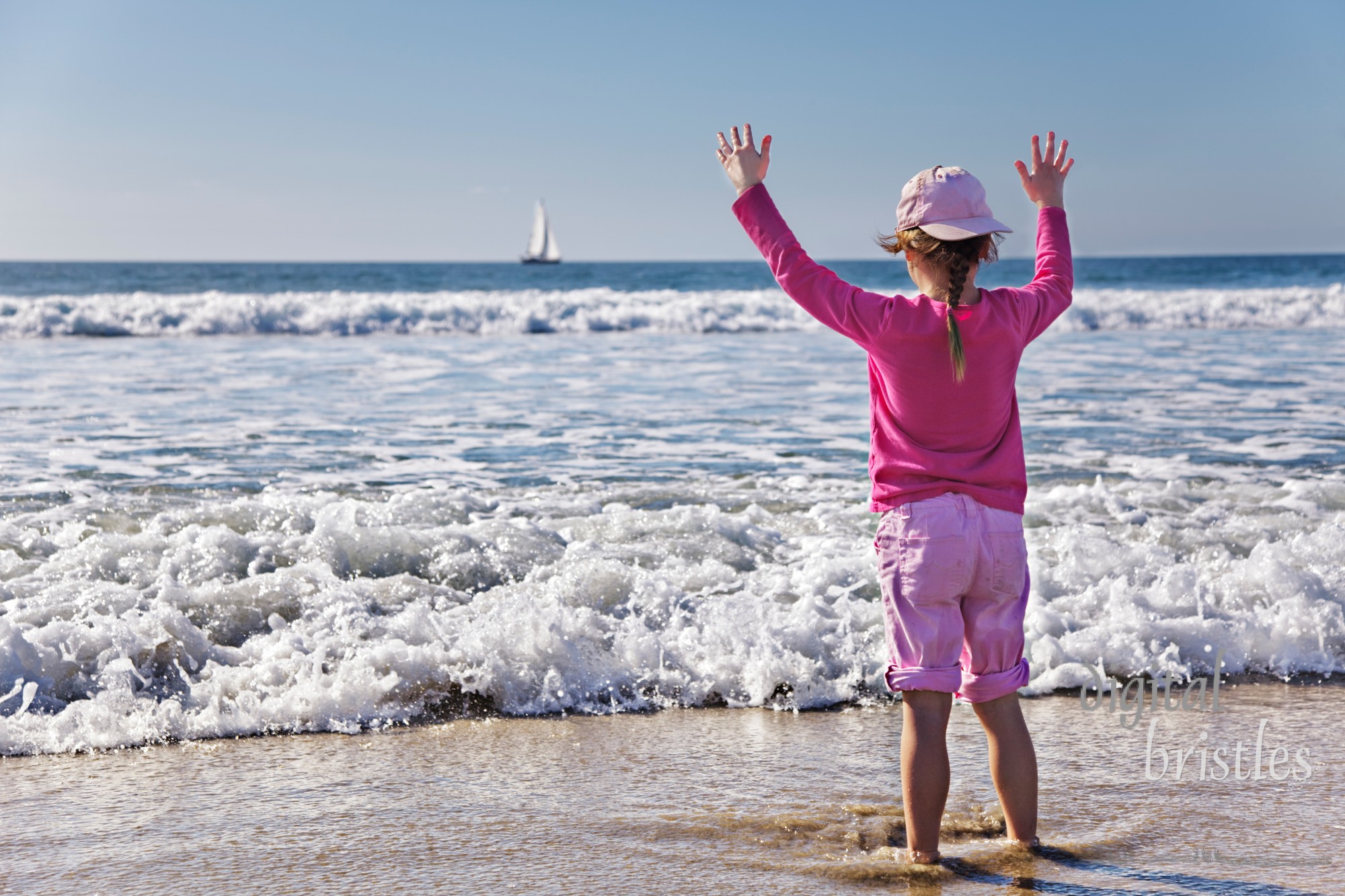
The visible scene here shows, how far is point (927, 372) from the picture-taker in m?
2.30

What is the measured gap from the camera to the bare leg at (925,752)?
2.37 metres

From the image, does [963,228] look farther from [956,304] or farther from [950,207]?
[956,304]

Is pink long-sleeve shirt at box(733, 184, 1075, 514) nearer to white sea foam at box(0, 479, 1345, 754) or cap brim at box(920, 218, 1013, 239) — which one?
cap brim at box(920, 218, 1013, 239)

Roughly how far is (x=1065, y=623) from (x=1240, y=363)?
37.5 ft

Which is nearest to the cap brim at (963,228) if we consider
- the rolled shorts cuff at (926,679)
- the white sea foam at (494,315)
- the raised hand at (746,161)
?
the raised hand at (746,161)

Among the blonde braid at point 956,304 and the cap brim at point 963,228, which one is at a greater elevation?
the cap brim at point 963,228

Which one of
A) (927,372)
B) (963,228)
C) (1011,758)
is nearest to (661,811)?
(1011,758)

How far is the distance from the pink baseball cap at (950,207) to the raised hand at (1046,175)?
18.0 inches

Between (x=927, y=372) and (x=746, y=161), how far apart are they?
2.04 feet

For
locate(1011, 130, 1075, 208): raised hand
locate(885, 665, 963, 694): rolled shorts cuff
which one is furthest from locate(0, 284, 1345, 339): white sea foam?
locate(885, 665, 963, 694): rolled shorts cuff

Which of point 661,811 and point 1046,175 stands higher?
point 1046,175

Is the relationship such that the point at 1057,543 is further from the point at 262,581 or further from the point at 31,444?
the point at 31,444

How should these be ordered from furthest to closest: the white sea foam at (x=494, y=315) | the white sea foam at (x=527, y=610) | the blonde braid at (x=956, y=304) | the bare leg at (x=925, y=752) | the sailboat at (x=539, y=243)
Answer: the sailboat at (x=539, y=243) → the white sea foam at (x=494, y=315) → the white sea foam at (x=527, y=610) → the bare leg at (x=925, y=752) → the blonde braid at (x=956, y=304)

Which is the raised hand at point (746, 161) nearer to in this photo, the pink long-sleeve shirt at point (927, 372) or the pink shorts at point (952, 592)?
the pink long-sleeve shirt at point (927, 372)
